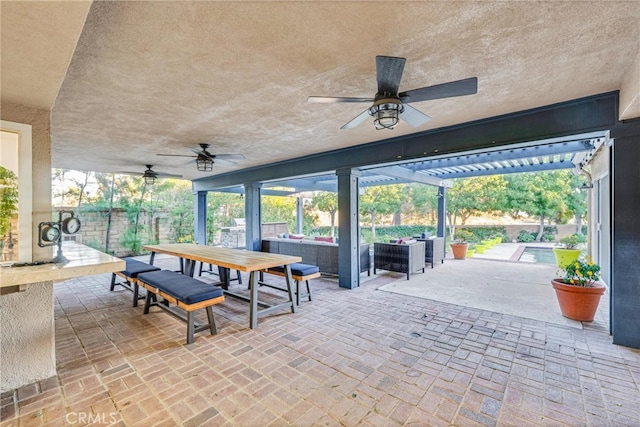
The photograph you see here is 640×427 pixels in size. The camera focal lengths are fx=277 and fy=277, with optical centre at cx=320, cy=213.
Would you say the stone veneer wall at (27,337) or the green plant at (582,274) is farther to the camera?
the green plant at (582,274)

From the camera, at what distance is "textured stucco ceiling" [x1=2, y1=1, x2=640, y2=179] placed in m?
1.60

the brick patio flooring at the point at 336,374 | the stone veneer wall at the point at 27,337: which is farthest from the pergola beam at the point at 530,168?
the stone veneer wall at the point at 27,337

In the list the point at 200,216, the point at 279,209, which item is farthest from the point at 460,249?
the point at 279,209

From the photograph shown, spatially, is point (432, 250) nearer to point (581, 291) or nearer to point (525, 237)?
point (581, 291)

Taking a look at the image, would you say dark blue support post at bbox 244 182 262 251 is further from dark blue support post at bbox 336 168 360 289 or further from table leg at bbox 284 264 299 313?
table leg at bbox 284 264 299 313

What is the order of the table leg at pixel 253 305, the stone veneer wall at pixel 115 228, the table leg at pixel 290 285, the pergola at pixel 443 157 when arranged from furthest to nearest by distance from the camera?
the stone veneer wall at pixel 115 228, the table leg at pixel 290 285, the table leg at pixel 253 305, the pergola at pixel 443 157

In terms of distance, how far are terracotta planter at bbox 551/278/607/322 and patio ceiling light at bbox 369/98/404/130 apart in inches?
127

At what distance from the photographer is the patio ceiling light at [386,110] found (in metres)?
2.24

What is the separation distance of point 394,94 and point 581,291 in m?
3.41

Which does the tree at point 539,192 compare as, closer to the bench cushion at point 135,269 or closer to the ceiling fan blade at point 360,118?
the ceiling fan blade at point 360,118

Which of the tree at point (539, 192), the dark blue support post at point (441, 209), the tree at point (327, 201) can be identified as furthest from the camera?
the tree at point (327, 201)

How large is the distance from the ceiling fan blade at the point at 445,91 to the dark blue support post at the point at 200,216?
28.3 ft

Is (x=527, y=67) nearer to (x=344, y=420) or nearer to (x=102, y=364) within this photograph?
(x=344, y=420)

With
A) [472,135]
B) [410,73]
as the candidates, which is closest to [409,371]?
[410,73]
